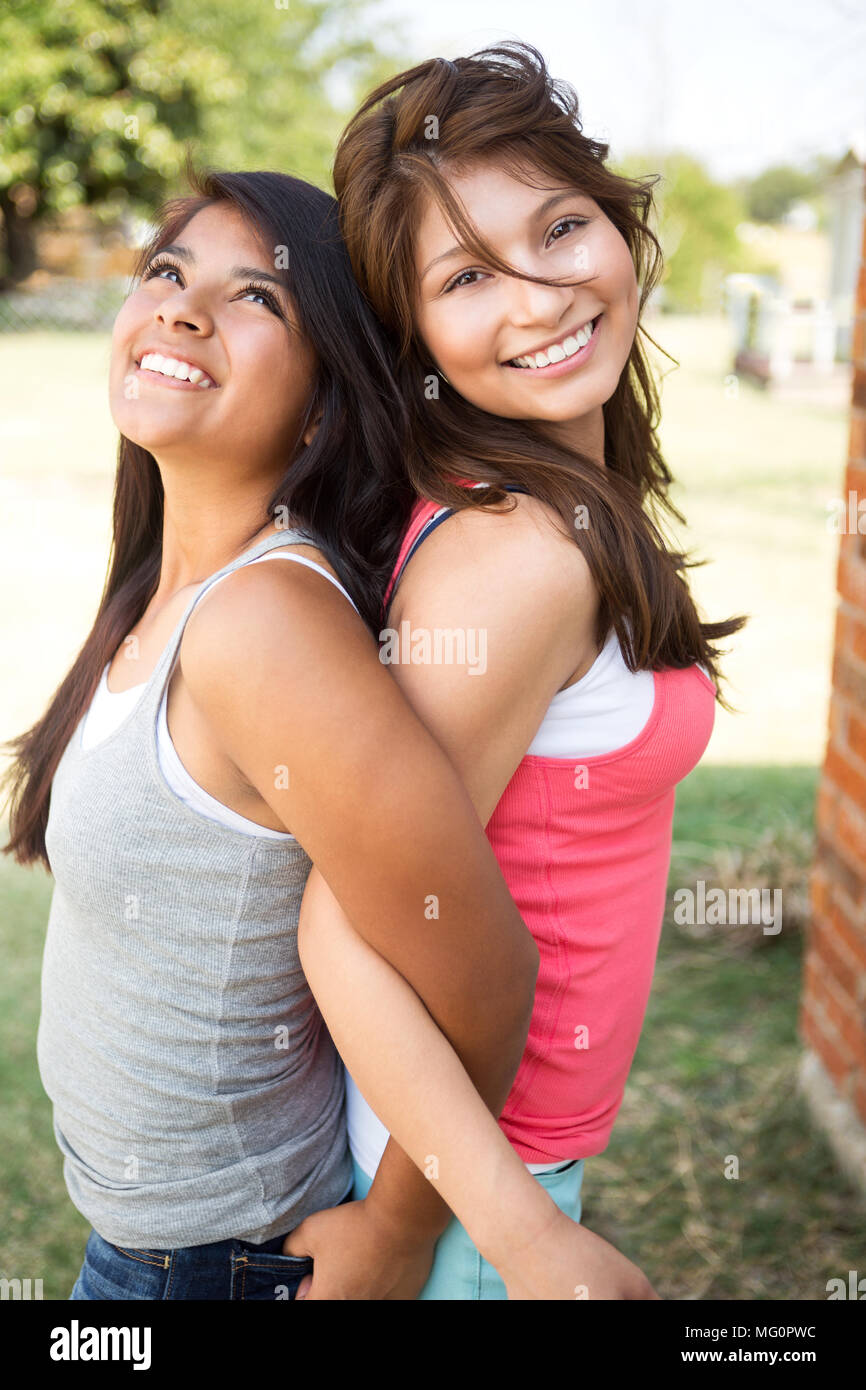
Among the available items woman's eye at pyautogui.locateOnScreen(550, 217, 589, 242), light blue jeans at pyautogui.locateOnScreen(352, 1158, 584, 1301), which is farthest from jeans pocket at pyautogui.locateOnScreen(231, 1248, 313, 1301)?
woman's eye at pyautogui.locateOnScreen(550, 217, 589, 242)

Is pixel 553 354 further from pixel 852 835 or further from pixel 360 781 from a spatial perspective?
pixel 852 835

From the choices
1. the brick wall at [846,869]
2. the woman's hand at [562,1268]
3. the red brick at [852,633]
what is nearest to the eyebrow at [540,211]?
the woman's hand at [562,1268]

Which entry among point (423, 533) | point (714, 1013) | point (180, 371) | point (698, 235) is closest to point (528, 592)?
point (423, 533)

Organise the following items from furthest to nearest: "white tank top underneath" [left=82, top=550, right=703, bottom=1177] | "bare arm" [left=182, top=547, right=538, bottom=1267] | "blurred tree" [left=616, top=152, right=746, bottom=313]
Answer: "blurred tree" [left=616, top=152, right=746, bottom=313], "white tank top underneath" [left=82, top=550, right=703, bottom=1177], "bare arm" [left=182, top=547, right=538, bottom=1267]

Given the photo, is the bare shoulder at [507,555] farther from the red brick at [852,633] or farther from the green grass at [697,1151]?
the green grass at [697,1151]

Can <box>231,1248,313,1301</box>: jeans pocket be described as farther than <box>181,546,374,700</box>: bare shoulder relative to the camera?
Yes

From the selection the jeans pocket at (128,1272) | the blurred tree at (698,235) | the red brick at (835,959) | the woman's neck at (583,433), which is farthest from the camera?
the blurred tree at (698,235)

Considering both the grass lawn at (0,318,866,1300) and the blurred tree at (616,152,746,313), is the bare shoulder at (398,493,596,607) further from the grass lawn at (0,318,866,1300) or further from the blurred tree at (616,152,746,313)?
the blurred tree at (616,152,746,313)

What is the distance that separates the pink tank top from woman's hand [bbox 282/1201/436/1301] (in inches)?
6.5

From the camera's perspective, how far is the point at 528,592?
112 centimetres

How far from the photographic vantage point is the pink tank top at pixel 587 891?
1.23 m

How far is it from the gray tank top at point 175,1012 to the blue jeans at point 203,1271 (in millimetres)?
17

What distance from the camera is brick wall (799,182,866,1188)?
8.21ft
